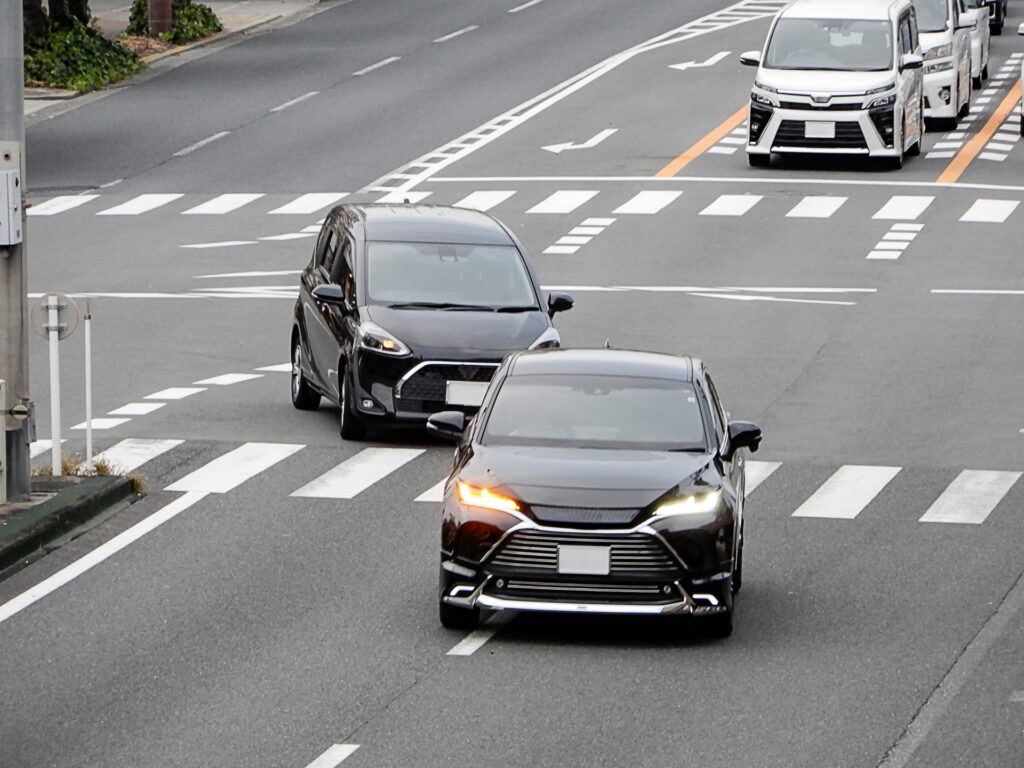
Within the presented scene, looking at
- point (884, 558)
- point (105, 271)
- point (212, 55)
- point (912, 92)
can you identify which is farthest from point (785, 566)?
point (212, 55)

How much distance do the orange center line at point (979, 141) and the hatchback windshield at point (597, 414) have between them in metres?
22.1

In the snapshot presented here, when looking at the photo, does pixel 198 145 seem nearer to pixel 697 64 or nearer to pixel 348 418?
pixel 697 64

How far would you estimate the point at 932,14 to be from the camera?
41.2 meters

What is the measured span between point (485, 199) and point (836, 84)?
18.5 feet

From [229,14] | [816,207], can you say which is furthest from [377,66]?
[816,207]

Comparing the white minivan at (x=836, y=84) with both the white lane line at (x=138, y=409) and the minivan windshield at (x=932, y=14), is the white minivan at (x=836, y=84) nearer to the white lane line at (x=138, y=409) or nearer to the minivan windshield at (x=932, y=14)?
the minivan windshield at (x=932, y=14)

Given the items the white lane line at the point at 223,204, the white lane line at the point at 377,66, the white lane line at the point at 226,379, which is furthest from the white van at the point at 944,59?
the white lane line at the point at 226,379

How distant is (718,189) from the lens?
35.0m

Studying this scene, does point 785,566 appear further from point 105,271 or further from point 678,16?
point 678,16

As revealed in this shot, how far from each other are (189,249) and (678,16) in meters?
26.5

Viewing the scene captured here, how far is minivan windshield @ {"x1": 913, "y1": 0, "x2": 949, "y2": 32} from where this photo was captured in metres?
40.7

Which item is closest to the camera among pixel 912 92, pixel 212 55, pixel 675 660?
pixel 675 660

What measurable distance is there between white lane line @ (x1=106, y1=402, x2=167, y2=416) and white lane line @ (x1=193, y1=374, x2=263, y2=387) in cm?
104

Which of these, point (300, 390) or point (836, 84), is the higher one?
point (836, 84)
